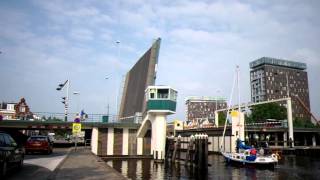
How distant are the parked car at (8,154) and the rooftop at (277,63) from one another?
550ft

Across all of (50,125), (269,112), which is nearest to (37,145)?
(50,125)

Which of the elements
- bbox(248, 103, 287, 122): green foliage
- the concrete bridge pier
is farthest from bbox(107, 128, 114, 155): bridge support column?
bbox(248, 103, 287, 122): green foliage

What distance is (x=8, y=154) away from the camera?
15.0 metres

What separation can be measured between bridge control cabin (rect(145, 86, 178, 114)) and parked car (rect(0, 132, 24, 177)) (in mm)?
27865

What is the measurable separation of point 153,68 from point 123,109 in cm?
3386

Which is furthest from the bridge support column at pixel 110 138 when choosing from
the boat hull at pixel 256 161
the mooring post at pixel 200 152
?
the mooring post at pixel 200 152

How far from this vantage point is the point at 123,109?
311 ft

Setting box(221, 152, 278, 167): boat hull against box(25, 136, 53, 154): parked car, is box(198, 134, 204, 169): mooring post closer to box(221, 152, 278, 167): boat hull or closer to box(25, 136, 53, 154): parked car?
box(221, 152, 278, 167): boat hull

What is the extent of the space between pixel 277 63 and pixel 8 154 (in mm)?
177344

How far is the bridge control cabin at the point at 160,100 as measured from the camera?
44938mm

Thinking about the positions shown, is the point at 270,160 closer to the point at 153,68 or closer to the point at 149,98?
the point at 149,98

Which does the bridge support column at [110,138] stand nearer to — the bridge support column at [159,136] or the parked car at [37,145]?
the bridge support column at [159,136]

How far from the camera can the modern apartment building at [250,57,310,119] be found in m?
167

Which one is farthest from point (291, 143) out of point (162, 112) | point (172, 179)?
point (172, 179)
